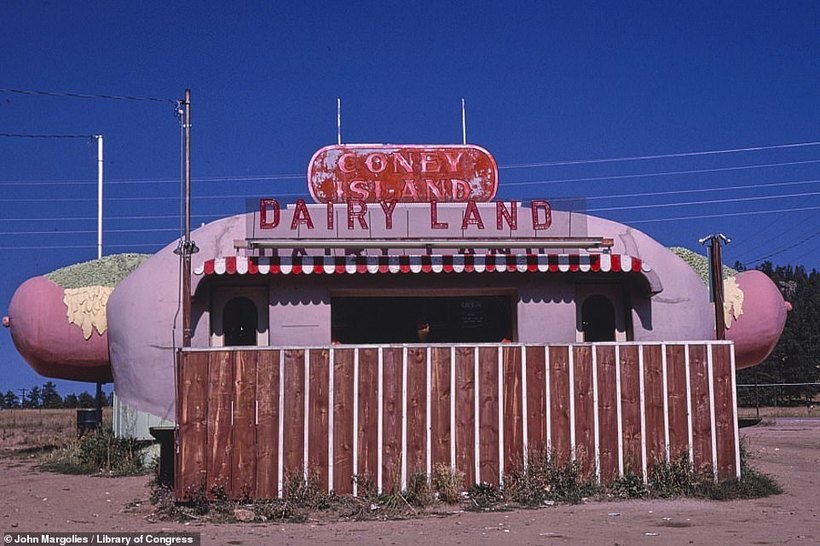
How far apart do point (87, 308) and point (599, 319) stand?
975cm

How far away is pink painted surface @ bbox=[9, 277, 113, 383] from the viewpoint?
19531 millimetres

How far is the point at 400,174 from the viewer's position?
60.2ft

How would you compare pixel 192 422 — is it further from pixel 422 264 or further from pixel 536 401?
pixel 422 264

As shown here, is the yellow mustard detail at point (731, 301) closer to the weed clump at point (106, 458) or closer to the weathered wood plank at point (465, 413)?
the weathered wood plank at point (465, 413)

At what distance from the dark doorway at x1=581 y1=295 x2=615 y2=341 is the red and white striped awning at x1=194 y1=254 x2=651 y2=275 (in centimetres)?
133

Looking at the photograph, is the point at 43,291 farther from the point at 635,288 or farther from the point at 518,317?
the point at 635,288

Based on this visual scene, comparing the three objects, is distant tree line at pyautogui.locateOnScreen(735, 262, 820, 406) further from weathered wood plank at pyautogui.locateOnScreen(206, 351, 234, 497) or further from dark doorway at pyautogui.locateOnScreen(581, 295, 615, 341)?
weathered wood plank at pyautogui.locateOnScreen(206, 351, 234, 497)

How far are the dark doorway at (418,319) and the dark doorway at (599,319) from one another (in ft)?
4.82

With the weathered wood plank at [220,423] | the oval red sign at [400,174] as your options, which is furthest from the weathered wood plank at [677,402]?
the oval red sign at [400,174]

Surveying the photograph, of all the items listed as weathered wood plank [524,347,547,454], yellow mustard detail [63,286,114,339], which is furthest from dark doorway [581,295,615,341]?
yellow mustard detail [63,286,114,339]

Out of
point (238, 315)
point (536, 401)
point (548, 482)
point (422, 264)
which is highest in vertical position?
point (422, 264)

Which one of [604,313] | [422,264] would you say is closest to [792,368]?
[604,313]

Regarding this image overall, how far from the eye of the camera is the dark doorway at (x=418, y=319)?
58.9 feet

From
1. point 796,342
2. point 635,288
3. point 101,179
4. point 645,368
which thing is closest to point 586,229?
point 635,288
